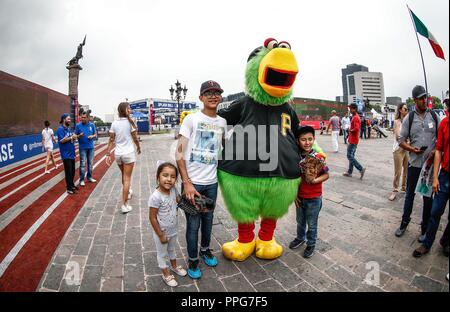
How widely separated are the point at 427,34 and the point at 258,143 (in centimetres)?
426

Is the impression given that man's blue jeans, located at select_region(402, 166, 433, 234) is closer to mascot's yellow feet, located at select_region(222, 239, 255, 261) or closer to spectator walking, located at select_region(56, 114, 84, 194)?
mascot's yellow feet, located at select_region(222, 239, 255, 261)

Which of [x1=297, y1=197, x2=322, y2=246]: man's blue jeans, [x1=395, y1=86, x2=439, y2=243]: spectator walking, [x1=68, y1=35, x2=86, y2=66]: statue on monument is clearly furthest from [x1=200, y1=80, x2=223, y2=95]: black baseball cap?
[x1=68, y1=35, x2=86, y2=66]: statue on monument

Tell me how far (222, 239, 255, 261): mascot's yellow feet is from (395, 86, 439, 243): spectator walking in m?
1.98

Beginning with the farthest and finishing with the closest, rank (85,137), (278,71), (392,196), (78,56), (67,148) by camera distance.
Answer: (78,56), (85,137), (67,148), (392,196), (278,71)

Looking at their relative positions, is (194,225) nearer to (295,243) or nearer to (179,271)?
(179,271)

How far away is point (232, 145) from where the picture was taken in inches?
96.3

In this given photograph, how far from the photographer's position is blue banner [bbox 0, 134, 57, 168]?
945 centimetres

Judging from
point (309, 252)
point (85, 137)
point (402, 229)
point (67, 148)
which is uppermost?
point (85, 137)

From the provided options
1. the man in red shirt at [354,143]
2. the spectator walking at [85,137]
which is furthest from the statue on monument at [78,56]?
the man in red shirt at [354,143]

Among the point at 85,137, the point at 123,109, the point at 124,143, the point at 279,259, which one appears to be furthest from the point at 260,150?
the point at 85,137

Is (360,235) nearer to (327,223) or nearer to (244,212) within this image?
(327,223)

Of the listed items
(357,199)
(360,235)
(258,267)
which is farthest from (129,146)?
(357,199)

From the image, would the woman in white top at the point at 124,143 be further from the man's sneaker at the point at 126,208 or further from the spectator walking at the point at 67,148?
the spectator walking at the point at 67,148

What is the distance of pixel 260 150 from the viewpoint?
2.38 metres
